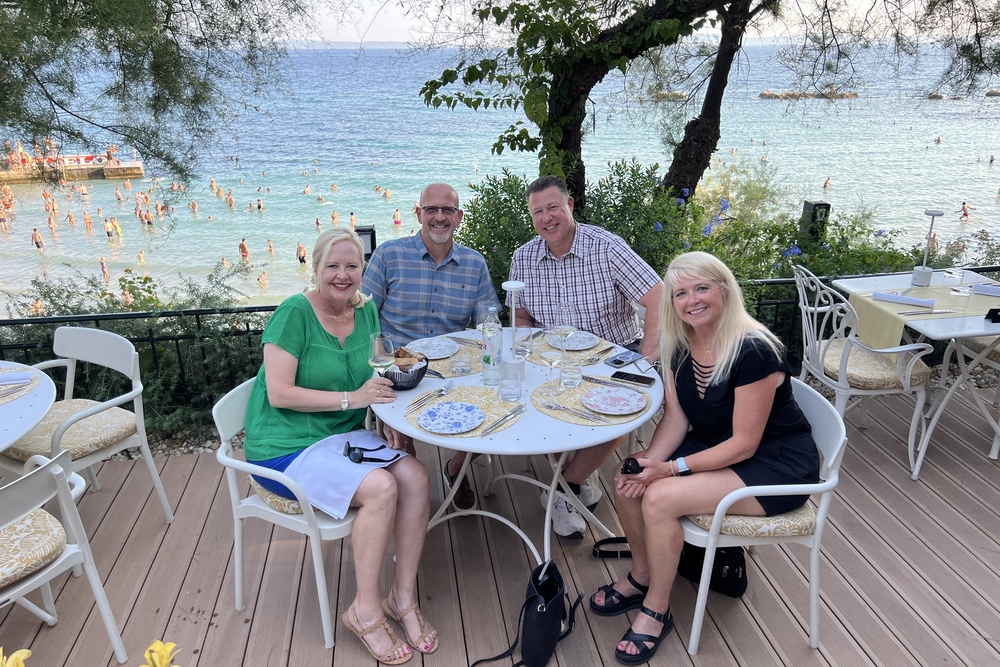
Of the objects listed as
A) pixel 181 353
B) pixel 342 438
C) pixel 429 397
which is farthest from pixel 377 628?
pixel 181 353

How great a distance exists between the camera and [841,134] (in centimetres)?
2717

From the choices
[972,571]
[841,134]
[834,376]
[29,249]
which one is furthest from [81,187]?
[841,134]

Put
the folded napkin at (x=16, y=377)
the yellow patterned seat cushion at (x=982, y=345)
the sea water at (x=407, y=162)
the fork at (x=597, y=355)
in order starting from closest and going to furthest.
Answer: the folded napkin at (x=16, y=377), the fork at (x=597, y=355), the yellow patterned seat cushion at (x=982, y=345), the sea water at (x=407, y=162)

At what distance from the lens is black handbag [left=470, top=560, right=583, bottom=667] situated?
6.05 feet

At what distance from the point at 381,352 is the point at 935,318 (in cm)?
252

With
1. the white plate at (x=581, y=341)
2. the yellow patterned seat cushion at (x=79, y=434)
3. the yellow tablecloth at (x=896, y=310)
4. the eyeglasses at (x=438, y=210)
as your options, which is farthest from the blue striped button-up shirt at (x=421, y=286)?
the yellow tablecloth at (x=896, y=310)

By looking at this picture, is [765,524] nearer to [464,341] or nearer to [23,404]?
[464,341]

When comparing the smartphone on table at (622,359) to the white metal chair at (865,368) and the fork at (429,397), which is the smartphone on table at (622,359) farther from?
the white metal chair at (865,368)

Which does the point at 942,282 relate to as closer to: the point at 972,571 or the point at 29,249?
the point at 972,571

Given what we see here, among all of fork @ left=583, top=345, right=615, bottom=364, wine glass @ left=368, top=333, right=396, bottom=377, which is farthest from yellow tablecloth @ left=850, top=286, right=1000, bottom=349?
wine glass @ left=368, top=333, right=396, bottom=377

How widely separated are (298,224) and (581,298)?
14.7 metres

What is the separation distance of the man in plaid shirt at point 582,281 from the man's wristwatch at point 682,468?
1.98ft

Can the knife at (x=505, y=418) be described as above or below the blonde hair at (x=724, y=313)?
below

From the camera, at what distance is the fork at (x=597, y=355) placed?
94.7 inches
